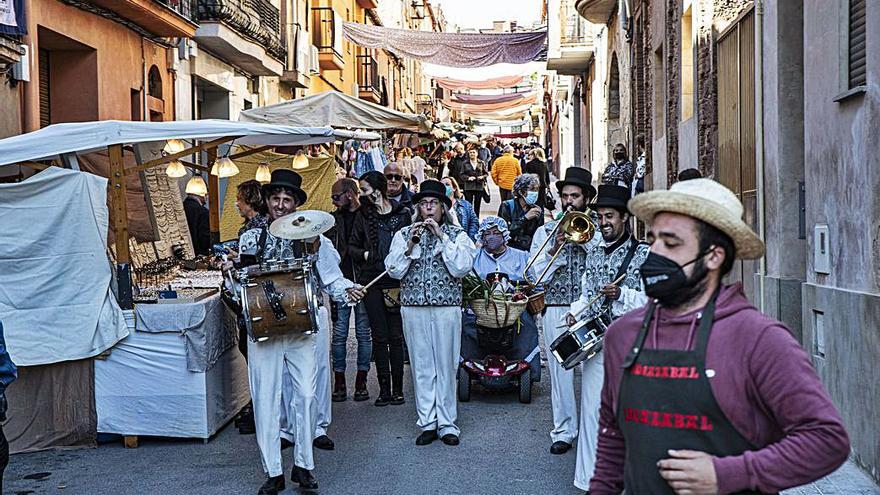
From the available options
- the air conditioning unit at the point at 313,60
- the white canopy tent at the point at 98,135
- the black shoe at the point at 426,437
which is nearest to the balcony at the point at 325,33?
the air conditioning unit at the point at 313,60

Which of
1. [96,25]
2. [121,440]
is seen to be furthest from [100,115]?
[121,440]

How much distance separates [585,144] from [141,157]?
22416 millimetres

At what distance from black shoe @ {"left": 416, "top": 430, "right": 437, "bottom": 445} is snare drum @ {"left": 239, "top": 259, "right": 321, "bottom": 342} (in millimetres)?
1628

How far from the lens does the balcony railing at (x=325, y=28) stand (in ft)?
103

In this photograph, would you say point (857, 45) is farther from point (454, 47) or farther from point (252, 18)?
point (252, 18)

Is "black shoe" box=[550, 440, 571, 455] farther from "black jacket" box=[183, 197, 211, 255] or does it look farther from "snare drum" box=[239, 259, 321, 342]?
"black jacket" box=[183, 197, 211, 255]

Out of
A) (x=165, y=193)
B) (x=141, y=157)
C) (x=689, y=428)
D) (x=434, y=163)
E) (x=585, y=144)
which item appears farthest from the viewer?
(x=585, y=144)

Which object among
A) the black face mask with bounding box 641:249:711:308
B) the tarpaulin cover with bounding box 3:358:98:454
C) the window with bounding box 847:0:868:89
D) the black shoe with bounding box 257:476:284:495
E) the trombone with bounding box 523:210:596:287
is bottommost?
the black shoe with bounding box 257:476:284:495

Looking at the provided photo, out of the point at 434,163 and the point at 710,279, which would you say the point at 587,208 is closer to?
the point at 710,279

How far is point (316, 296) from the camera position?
23.6ft

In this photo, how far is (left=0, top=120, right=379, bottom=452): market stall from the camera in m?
7.99

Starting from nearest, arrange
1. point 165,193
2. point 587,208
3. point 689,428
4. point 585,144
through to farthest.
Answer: point 689,428 < point 587,208 < point 165,193 < point 585,144

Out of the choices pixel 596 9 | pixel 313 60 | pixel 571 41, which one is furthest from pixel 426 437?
pixel 313 60

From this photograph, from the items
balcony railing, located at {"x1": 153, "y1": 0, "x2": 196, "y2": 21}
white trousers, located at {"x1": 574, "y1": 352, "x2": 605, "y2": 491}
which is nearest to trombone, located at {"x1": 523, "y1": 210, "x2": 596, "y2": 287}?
white trousers, located at {"x1": 574, "y1": 352, "x2": 605, "y2": 491}
